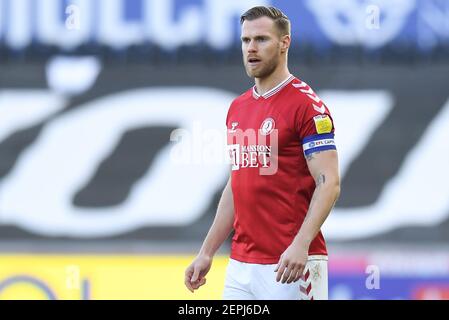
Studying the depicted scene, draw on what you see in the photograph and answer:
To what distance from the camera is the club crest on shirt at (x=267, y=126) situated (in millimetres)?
4512

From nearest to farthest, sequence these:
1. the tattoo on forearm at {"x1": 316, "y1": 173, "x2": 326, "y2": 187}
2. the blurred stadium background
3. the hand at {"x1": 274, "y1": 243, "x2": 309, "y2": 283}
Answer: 1. the hand at {"x1": 274, "y1": 243, "x2": 309, "y2": 283}
2. the tattoo on forearm at {"x1": 316, "y1": 173, "x2": 326, "y2": 187}
3. the blurred stadium background

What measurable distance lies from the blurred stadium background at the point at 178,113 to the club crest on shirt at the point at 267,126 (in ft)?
16.3

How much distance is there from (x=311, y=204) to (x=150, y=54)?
5.84 m

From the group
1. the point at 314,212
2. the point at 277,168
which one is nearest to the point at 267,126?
the point at 277,168

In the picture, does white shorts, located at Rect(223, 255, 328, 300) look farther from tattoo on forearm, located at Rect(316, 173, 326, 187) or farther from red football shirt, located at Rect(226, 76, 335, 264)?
tattoo on forearm, located at Rect(316, 173, 326, 187)

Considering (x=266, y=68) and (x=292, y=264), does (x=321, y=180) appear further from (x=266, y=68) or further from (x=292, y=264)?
(x=266, y=68)

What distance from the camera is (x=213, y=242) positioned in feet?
15.7

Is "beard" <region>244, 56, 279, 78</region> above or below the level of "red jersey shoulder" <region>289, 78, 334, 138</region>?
above

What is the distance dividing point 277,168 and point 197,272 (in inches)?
24.5

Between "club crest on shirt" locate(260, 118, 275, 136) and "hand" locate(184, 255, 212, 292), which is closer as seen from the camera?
"club crest on shirt" locate(260, 118, 275, 136)

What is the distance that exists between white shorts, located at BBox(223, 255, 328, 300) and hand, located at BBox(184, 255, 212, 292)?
0.43ft

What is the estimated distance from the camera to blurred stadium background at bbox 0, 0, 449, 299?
31.7 ft

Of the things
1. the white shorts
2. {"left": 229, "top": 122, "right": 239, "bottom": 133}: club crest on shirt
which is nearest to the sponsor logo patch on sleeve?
{"left": 229, "top": 122, "right": 239, "bottom": 133}: club crest on shirt
